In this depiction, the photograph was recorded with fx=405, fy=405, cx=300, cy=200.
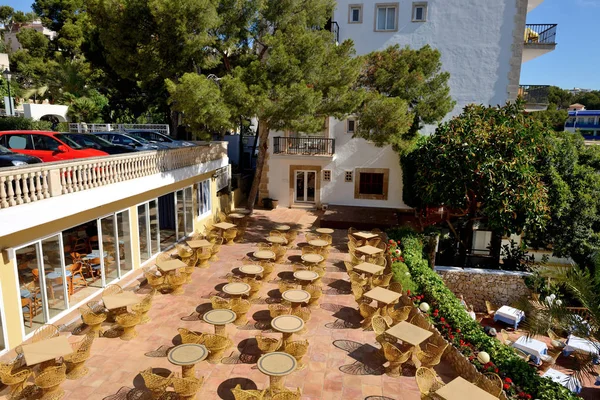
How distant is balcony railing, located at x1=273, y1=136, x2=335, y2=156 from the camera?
24.1 m

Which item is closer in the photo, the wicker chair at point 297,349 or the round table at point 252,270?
the wicker chair at point 297,349

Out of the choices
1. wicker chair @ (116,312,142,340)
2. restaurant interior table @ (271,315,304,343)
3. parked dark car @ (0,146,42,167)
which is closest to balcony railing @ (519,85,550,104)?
restaurant interior table @ (271,315,304,343)

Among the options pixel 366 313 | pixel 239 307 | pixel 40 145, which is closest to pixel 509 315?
pixel 366 313

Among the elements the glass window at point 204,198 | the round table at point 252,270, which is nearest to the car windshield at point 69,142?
the glass window at point 204,198

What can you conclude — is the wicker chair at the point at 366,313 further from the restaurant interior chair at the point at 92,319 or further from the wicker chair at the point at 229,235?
the wicker chair at the point at 229,235

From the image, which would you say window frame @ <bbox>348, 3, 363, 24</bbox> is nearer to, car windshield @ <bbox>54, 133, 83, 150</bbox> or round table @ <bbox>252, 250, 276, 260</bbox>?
round table @ <bbox>252, 250, 276, 260</bbox>

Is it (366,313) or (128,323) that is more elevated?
(128,323)

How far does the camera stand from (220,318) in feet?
32.1

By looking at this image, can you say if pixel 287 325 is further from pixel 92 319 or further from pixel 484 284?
pixel 484 284

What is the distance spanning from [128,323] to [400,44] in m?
20.8

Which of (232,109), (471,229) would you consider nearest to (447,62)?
(471,229)

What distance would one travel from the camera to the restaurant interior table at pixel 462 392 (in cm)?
730

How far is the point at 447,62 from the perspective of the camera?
23453 mm

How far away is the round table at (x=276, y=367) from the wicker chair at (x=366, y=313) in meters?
3.22
